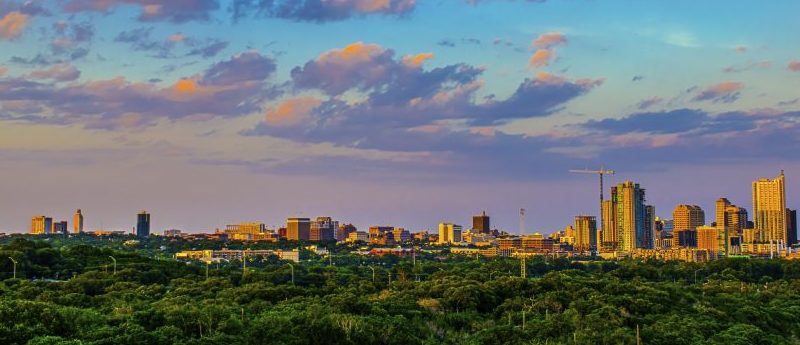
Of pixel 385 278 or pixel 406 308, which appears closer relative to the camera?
pixel 406 308

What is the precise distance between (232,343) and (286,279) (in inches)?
2094

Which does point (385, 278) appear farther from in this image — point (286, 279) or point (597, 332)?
point (597, 332)

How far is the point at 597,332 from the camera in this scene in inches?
1925

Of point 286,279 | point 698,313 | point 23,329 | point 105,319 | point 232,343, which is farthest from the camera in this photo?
point 286,279

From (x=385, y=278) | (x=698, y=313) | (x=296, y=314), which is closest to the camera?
(x=296, y=314)

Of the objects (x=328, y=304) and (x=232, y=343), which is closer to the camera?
(x=232, y=343)

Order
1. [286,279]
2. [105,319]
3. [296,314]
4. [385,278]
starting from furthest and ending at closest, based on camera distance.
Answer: [385,278]
[286,279]
[296,314]
[105,319]

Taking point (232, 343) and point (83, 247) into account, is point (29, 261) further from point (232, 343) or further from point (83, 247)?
point (232, 343)

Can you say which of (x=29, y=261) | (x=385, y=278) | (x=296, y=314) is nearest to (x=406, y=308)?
(x=296, y=314)

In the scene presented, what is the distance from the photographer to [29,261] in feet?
309

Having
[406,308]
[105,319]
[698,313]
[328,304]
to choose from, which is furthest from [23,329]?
[698,313]

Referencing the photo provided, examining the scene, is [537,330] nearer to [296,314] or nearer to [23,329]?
[296,314]

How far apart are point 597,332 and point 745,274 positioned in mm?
86312

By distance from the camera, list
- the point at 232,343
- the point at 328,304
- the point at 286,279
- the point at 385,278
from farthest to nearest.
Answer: the point at 385,278 < the point at 286,279 < the point at 328,304 < the point at 232,343
